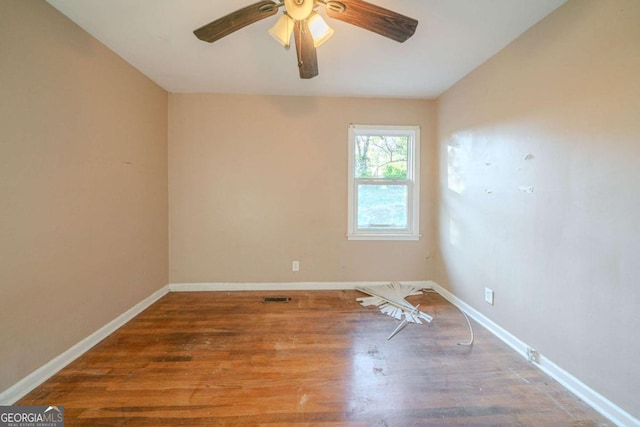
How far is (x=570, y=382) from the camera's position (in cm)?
151

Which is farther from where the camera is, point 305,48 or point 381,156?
point 381,156

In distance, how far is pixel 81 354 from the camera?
1802mm

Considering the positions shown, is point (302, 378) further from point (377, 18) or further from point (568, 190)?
point (377, 18)

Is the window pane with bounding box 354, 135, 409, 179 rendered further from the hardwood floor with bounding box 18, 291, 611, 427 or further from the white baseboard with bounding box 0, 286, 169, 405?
the white baseboard with bounding box 0, 286, 169, 405

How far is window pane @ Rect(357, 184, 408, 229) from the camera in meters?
3.15

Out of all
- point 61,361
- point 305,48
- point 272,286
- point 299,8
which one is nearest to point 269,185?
point 272,286

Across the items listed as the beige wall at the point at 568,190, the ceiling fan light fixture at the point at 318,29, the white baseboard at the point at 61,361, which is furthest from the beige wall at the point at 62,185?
the beige wall at the point at 568,190

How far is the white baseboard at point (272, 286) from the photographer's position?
3021mm

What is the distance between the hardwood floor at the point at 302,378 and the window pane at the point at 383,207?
1219mm

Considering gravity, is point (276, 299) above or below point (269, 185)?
below

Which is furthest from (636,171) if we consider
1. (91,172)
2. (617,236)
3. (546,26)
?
(91,172)

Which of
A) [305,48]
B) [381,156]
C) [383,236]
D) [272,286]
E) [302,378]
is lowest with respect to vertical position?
[302,378]

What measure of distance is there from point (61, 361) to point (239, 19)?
2.48 metres

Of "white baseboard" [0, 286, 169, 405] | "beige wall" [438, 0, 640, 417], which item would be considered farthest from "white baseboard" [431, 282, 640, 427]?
"white baseboard" [0, 286, 169, 405]
